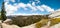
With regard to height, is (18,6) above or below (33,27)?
above

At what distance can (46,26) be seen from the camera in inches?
103

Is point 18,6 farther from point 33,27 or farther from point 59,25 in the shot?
point 59,25

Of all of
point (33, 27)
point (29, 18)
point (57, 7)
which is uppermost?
point (57, 7)

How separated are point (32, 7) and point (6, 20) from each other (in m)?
0.52

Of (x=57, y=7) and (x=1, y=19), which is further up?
(x=57, y=7)

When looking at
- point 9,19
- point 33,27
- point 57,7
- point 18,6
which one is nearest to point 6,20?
point 9,19

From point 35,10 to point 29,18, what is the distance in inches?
7.1

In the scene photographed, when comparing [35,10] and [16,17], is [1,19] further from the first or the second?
[35,10]

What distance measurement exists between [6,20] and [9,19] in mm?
56

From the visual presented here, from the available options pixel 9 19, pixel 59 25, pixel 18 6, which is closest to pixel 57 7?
pixel 59 25

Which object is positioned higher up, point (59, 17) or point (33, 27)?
point (59, 17)

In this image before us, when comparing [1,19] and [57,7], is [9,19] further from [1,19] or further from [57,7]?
[57,7]

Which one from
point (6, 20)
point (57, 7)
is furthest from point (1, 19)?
point (57, 7)

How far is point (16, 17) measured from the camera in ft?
8.63
